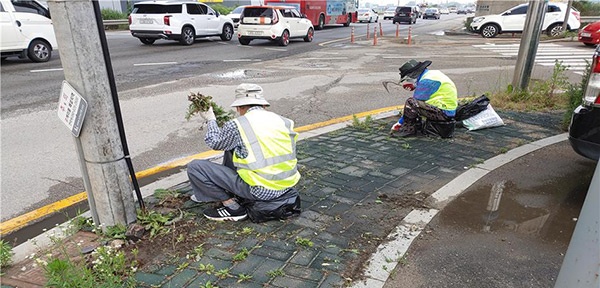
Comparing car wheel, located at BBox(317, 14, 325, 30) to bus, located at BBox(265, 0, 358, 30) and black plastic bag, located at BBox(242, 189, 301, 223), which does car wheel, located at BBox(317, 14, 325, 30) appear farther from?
black plastic bag, located at BBox(242, 189, 301, 223)

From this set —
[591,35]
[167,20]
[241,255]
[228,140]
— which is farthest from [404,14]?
[241,255]

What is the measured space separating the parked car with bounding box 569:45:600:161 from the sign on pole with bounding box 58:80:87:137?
3763 millimetres

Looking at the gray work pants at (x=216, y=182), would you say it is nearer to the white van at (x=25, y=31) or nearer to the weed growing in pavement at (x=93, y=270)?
the weed growing in pavement at (x=93, y=270)

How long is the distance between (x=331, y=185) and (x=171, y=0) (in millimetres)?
16099

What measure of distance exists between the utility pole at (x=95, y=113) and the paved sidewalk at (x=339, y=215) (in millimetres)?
542

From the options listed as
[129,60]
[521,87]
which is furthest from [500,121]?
[129,60]

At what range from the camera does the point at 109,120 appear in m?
2.89

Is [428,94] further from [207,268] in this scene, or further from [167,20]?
[167,20]

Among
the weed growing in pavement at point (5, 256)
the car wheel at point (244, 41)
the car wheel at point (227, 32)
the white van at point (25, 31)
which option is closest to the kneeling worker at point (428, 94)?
the weed growing in pavement at point (5, 256)

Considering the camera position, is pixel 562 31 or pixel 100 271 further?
pixel 562 31

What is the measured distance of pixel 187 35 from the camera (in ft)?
55.6

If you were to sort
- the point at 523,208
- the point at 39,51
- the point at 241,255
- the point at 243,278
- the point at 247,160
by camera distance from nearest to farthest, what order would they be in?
the point at 243,278
the point at 241,255
the point at 247,160
the point at 523,208
the point at 39,51

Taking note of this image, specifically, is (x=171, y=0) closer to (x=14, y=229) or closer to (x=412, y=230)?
(x=14, y=229)

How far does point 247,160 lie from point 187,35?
1507 cm
